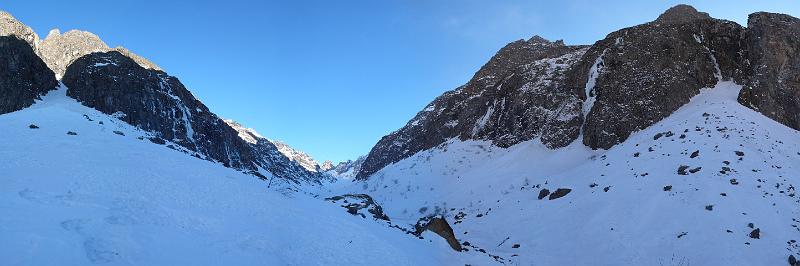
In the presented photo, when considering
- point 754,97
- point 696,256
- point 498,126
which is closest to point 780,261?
point 696,256

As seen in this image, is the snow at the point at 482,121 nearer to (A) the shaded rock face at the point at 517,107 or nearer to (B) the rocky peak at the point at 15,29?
(A) the shaded rock face at the point at 517,107

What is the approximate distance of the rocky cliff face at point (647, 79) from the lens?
3156 cm

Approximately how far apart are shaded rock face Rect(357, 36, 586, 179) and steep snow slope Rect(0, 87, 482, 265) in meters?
28.2

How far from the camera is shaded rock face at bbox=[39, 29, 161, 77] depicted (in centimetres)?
9712

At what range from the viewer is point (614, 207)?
66.8ft

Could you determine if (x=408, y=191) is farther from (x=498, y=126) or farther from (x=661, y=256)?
(x=661, y=256)

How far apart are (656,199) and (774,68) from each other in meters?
21.5

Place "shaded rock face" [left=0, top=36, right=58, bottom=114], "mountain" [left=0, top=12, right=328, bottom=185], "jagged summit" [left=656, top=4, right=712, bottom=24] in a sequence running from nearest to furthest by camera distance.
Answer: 1. "shaded rock face" [left=0, top=36, right=58, bottom=114]
2. "mountain" [left=0, top=12, right=328, bottom=185]
3. "jagged summit" [left=656, top=4, right=712, bottom=24]

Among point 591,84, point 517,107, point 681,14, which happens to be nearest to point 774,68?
point 591,84

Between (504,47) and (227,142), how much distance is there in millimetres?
56889

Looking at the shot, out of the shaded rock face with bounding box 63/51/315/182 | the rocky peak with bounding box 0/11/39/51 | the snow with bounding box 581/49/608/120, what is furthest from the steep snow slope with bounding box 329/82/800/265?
the rocky peak with bounding box 0/11/39/51

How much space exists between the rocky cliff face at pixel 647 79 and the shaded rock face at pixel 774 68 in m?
0.06

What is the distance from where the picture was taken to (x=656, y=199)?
19.2m

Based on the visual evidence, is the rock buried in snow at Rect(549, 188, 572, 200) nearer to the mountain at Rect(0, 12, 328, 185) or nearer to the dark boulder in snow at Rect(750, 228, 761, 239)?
the dark boulder in snow at Rect(750, 228, 761, 239)
